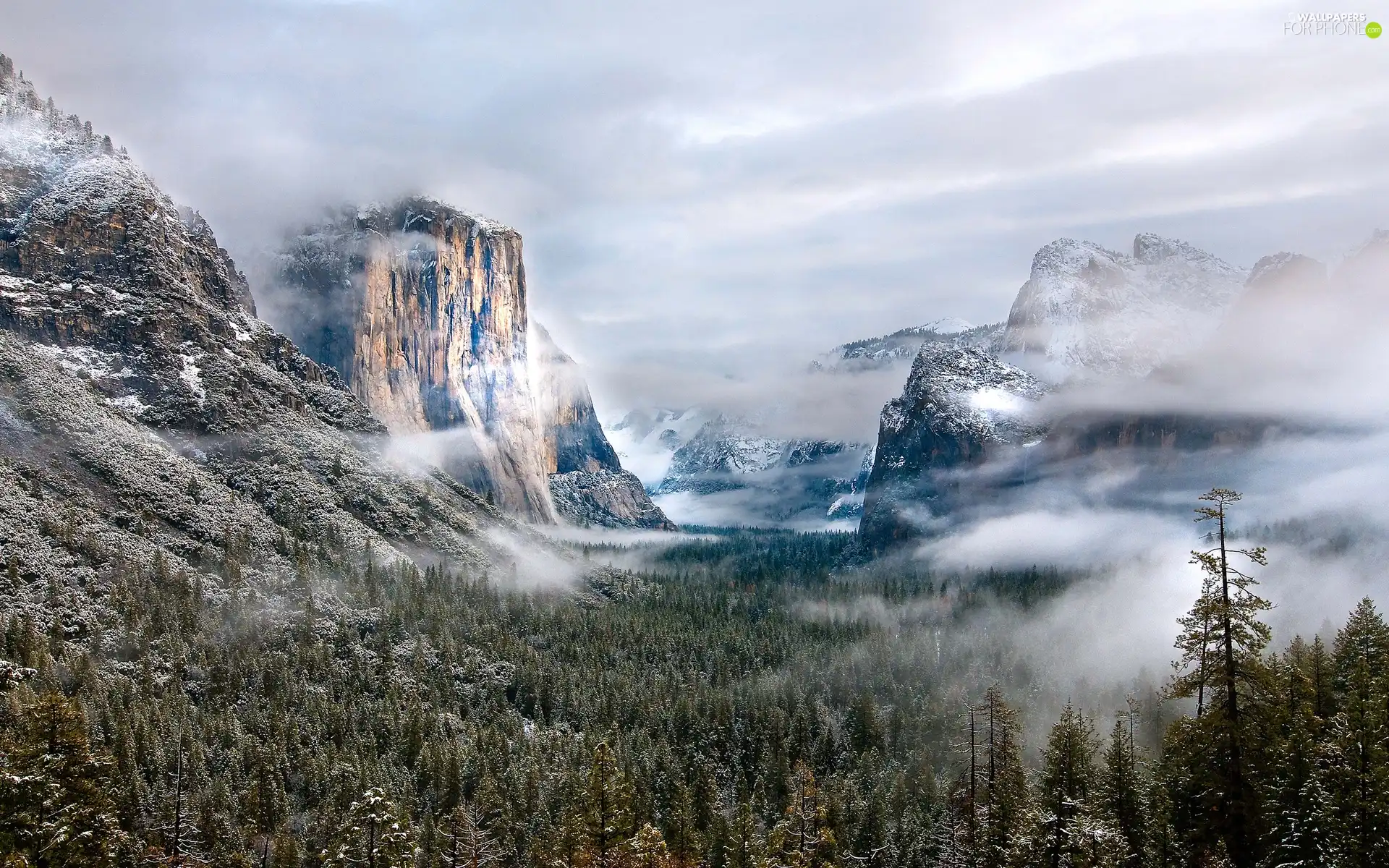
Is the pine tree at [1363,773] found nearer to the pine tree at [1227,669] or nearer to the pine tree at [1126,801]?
the pine tree at [1227,669]

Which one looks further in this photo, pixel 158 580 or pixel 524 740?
pixel 158 580

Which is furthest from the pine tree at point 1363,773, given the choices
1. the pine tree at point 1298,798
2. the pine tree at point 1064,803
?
the pine tree at point 1064,803

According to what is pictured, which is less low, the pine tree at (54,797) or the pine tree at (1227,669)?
the pine tree at (1227,669)

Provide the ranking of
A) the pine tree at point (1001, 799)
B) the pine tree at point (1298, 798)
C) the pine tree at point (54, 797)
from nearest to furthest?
the pine tree at point (1298, 798) → the pine tree at point (54, 797) → the pine tree at point (1001, 799)

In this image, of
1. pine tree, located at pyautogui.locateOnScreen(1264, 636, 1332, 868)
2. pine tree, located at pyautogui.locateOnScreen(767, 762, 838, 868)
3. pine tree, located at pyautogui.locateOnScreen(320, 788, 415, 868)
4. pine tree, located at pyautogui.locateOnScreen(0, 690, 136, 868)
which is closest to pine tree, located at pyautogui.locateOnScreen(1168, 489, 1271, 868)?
pine tree, located at pyautogui.locateOnScreen(1264, 636, 1332, 868)

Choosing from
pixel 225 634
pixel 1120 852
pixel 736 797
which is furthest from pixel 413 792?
pixel 1120 852

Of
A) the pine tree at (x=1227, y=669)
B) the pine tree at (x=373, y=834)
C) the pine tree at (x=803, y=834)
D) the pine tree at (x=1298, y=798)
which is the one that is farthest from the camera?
the pine tree at (x=803, y=834)

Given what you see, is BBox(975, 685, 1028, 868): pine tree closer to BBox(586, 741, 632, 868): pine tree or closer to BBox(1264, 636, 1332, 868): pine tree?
BBox(1264, 636, 1332, 868): pine tree

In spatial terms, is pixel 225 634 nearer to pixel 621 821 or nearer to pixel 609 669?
pixel 609 669

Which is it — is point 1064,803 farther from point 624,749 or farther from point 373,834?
point 624,749
